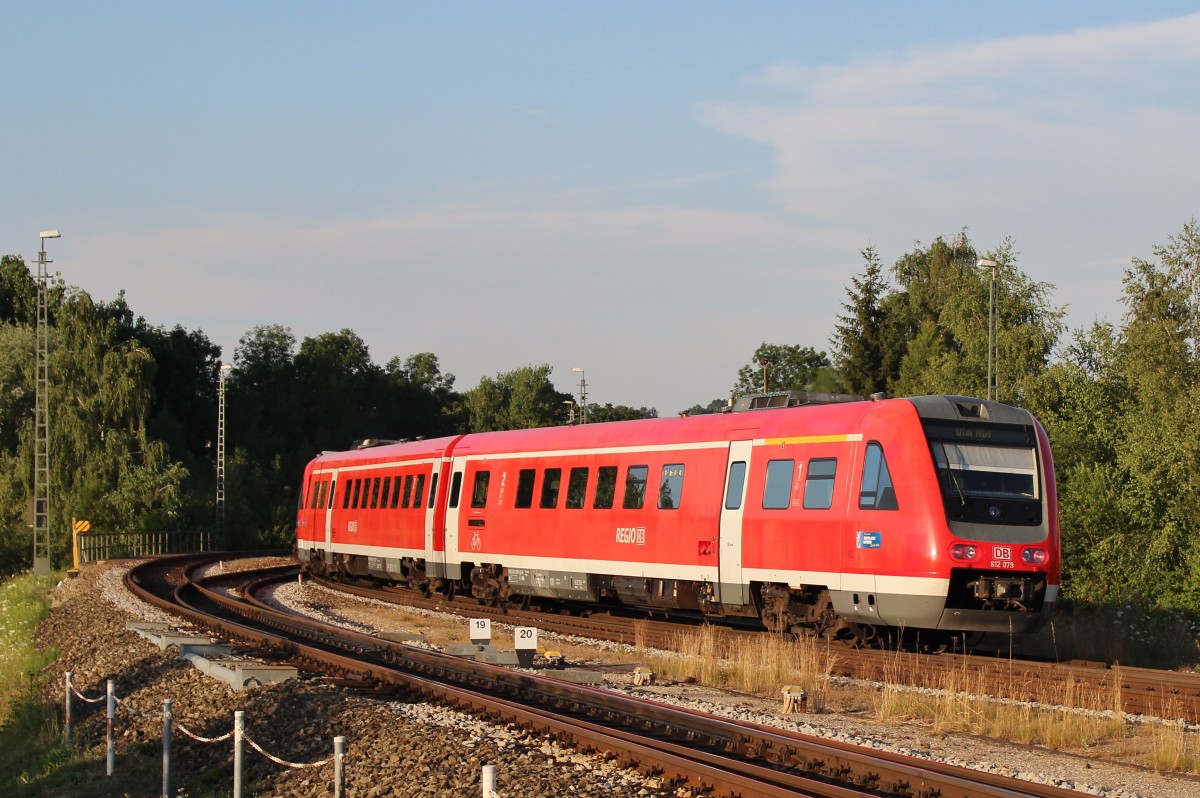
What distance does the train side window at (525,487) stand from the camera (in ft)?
77.6

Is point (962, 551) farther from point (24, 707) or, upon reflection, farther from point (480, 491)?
point (24, 707)

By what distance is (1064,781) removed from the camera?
9695mm

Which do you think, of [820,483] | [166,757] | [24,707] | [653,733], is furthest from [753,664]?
[24,707]

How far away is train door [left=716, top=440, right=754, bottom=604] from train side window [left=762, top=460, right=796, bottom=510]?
0.48m

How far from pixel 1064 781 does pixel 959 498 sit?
20.1 feet

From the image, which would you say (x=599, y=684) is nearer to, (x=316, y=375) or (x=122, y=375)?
(x=122, y=375)

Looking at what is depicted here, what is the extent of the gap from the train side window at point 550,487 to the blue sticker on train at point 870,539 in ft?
24.9

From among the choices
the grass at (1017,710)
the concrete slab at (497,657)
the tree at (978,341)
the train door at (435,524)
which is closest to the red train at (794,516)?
the train door at (435,524)

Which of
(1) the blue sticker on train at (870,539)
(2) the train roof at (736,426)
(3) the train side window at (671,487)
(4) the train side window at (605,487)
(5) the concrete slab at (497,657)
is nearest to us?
(1) the blue sticker on train at (870,539)

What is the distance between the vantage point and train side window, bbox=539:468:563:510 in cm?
2283

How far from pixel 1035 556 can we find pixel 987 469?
43.5 inches

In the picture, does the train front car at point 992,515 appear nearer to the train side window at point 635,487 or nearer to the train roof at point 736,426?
the train roof at point 736,426

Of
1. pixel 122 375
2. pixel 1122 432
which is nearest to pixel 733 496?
pixel 1122 432

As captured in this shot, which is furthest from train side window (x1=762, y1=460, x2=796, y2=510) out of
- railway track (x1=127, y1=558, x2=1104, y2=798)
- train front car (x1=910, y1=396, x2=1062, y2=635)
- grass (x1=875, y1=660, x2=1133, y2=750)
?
railway track (x1=127, y1=558, x2=1104, y2=798)
